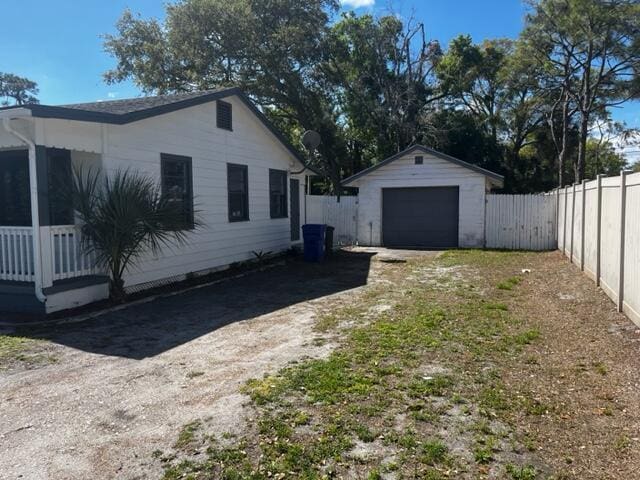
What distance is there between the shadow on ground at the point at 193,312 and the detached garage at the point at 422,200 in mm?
5779

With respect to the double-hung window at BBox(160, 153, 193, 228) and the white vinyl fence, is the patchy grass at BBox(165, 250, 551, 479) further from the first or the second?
the white vinyl fence

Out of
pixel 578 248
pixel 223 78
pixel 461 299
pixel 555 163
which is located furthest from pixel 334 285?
pixel 555 163

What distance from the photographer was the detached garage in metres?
16.5

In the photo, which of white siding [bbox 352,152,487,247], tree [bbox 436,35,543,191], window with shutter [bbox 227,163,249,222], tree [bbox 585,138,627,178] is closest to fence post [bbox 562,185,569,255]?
white siding [bbox 352,152,487,247]

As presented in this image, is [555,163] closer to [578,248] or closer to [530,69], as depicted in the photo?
[530,69]

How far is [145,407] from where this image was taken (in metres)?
4.01

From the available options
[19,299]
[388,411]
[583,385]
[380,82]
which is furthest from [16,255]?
[380,82]

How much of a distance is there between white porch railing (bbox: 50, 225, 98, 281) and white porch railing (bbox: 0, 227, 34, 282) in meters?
0.36

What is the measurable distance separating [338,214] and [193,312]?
11.5m

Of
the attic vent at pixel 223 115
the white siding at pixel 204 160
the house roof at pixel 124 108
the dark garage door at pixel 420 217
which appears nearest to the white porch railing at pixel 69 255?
the white siding at pixel 204 160

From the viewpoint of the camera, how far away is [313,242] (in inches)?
539

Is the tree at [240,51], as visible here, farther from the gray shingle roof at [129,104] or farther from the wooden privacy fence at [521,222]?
the gray shingle roof at [129,104]

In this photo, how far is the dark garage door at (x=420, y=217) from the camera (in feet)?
55.5

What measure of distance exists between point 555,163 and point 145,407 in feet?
108
